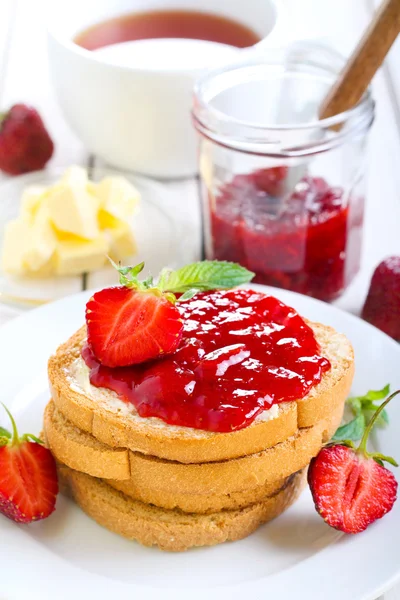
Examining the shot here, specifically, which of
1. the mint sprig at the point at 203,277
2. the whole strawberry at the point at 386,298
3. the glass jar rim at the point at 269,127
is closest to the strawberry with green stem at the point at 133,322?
the mint sprig at the point at 203,277

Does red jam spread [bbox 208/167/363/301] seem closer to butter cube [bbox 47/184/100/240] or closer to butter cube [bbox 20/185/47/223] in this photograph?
butter cube [bbox 47/184/100/240]

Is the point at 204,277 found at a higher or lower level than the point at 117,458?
higher

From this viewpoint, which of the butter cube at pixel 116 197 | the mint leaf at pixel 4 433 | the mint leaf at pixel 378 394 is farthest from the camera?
the butter cube at pixel 116 197

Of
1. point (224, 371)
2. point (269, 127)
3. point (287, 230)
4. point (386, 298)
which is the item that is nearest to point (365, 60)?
point (269, 127)

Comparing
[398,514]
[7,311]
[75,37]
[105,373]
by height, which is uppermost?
[75,37]

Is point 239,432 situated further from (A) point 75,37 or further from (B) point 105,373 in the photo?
(A) point 75,37

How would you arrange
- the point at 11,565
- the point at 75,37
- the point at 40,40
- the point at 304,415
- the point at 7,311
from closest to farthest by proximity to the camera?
the point at 11,565
the point at 304,415
the point at 7,311
the point at 75,37
the point at 40,40

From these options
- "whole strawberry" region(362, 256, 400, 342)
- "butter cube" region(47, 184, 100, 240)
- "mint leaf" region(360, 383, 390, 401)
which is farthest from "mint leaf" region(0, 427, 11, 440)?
"whole strawberry" region(362, 256, 400, 342)

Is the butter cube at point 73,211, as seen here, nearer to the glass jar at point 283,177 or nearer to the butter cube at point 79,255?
the butter cube at point 79,255

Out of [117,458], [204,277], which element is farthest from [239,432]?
[204,277]
